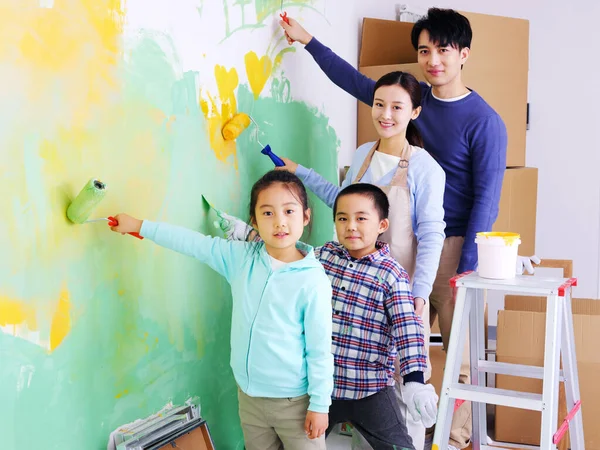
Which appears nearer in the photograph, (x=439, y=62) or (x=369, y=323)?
(x=369, y=323)

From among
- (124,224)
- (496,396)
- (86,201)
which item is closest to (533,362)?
(496,396)

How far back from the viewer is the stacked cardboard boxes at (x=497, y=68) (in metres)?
2.77

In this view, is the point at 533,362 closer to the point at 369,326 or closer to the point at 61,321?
the point at 369,326

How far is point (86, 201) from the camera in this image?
4.05ft

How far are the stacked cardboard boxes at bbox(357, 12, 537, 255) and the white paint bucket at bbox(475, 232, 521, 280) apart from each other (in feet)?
3.16

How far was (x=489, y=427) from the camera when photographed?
99.3 inches

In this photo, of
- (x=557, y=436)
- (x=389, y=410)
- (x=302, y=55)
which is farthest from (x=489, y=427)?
(x=302, y=55)

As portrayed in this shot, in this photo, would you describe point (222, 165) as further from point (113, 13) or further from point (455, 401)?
point (455, 401)

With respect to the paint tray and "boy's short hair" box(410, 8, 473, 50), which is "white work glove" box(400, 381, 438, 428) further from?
"boy's short hair" box(410, 8, 473, 50)

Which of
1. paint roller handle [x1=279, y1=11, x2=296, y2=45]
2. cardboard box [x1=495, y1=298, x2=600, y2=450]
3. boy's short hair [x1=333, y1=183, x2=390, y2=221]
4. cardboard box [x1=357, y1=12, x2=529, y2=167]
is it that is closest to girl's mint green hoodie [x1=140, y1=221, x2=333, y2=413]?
boy's short hair [x1=333, y1=183, x2=390, y2=221]

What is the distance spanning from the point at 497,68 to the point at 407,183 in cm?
120

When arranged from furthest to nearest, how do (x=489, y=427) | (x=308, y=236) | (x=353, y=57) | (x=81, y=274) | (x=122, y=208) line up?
(x=353, y=57), (x=489, y=427), (x=308, y=236), (x=122, y=208), (x=81, y=274)

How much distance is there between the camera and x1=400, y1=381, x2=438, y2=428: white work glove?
1576mm

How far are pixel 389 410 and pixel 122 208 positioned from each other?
0.83m
